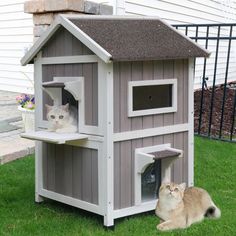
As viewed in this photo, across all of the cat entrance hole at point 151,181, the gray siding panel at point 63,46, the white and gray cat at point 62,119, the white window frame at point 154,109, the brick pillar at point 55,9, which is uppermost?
the brick pillar at point 55,9

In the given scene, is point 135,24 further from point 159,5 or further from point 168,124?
point 159,5

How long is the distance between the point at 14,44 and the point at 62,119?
6562mm

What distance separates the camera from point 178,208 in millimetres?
3539

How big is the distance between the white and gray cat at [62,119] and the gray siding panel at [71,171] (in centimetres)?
A: 15

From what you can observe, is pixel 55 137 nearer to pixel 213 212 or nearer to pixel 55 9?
pixel 213 212

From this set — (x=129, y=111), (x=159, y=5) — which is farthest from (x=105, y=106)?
(x=159, y=5)

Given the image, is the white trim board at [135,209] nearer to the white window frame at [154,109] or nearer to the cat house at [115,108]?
the cat house at [115,108]

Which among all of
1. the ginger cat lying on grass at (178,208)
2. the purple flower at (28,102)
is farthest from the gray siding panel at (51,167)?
the purple flower at (28,102)

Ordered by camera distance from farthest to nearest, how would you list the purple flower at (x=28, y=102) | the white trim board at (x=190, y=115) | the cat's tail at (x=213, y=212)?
1. the purple flower at (x=28, y=102)
2. the white trim board at (x=190, y=115)
3. the cat's tail at (x=213, y=212)

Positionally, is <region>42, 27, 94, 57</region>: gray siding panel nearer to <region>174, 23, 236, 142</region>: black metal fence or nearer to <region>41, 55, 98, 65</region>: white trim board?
<region>41, 55, 98, 65</region>: white trim board

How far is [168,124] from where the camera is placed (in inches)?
152

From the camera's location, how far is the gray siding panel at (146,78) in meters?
3.52

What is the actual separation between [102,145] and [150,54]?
2.16 feet

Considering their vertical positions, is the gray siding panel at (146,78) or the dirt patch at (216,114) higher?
the gray siding panel at (146,78)
